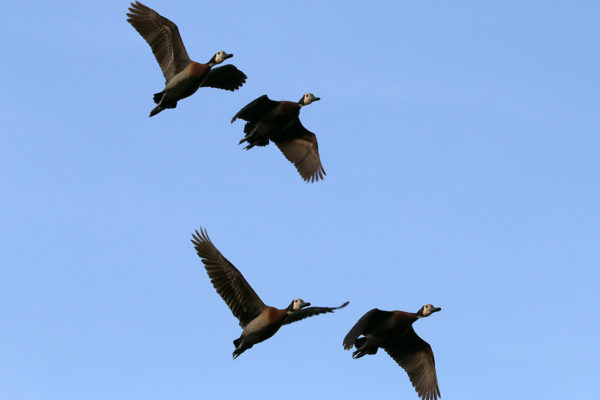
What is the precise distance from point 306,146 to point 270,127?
1406 millimetres

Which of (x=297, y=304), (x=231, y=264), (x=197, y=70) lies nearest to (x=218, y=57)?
(x=197, y=70)

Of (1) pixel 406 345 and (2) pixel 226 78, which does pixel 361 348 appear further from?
(2) pixel 226 78

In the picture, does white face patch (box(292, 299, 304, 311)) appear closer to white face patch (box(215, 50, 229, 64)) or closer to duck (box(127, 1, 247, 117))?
duck (box(127, 1, 247, 117))

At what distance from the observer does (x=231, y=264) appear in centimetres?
1628

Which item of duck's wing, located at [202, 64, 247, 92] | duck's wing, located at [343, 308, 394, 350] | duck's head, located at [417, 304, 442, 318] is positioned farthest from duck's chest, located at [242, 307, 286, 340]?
duck's wing, located at [202, 64, 247, 92]

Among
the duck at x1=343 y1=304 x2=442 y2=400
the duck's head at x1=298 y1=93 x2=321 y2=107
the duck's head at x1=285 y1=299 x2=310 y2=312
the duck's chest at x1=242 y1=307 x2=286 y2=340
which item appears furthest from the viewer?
the duck's head at x1=298 y1=93 x2=321 y2=107

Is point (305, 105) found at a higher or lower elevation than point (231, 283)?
higher

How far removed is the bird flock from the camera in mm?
16328

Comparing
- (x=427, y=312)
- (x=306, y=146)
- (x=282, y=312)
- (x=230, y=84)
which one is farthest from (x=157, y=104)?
(x=427, y=312)

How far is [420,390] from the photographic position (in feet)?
60.7

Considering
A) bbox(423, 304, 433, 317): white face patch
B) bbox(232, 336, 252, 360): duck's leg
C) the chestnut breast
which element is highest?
the chestnut breast

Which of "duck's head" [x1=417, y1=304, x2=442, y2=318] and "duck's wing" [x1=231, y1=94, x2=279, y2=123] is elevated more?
"duck's wing" [x1=231, y1=94, x2=279, y2=123]

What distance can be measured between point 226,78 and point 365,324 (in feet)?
22.4

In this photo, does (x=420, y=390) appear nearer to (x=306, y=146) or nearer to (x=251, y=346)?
(x=251, y=346)
